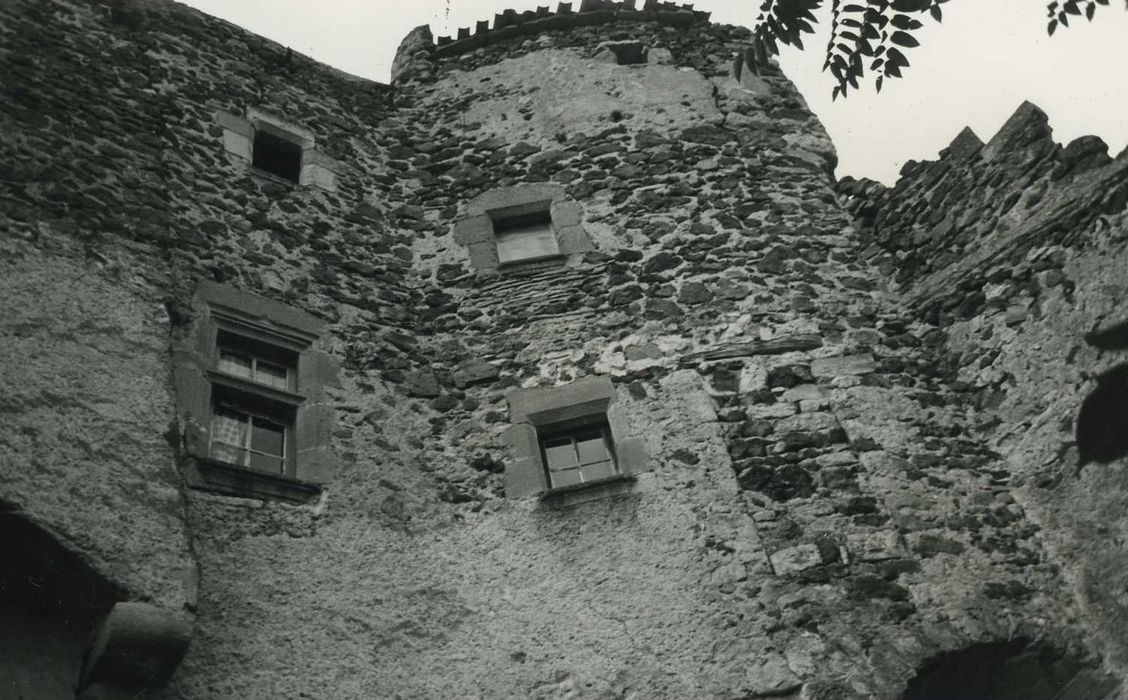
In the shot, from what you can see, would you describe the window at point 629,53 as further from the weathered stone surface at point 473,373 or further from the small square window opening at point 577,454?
the small square window opening at point 577,454

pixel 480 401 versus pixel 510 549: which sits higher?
pixel 480 401

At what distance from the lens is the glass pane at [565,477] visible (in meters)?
7.91

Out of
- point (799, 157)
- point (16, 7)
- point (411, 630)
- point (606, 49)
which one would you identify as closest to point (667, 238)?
point (799, 157)

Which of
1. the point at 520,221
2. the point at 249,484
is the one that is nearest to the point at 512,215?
the point at 520,221

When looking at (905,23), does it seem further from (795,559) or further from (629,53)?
(629,53)

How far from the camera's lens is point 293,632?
642 centimetres

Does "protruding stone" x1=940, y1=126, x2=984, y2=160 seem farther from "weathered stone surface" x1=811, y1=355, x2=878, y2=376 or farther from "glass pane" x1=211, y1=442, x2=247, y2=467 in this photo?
"glass pane" x1=211, y1=442, x2=247, y2=467

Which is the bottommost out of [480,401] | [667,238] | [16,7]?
[480,401]

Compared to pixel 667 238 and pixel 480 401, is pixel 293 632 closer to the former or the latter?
pixel 480 401

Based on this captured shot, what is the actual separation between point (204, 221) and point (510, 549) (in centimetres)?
335

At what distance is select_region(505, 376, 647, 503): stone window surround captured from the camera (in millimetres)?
7625

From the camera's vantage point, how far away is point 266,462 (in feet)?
24.3

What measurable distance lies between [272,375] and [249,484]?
45.0 inches

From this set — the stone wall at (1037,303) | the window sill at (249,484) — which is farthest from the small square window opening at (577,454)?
the stone wall at (1037,303)
